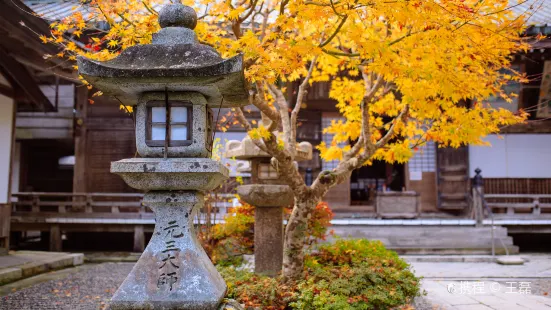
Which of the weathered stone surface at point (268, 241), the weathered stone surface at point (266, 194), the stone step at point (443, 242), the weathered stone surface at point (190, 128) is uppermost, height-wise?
the weathered stone surface at point (190, 128)

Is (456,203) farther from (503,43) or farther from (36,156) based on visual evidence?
(36,156)

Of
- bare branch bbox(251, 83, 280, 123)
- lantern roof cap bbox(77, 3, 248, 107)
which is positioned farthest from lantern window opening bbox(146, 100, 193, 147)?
bare branch bbox(251, 83, 280, 123)

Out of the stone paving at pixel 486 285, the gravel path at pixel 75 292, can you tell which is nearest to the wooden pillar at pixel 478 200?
the stone paving at pixel 486 285

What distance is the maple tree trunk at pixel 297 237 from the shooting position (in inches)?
269

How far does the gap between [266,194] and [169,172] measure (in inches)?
135

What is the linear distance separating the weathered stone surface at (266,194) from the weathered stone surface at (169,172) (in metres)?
3.09

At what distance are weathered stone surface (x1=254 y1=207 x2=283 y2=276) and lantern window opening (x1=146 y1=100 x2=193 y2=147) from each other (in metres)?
3.75

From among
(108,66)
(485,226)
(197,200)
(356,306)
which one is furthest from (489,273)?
(108,66)

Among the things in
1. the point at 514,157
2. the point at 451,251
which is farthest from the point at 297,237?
the point at 514,157

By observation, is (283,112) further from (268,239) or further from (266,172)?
(268,239)

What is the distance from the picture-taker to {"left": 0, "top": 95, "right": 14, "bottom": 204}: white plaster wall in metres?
11.9

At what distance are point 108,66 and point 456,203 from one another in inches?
571

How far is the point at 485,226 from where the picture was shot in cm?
1436

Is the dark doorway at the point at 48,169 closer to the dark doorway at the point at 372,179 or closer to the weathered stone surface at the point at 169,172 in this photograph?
the dark doorway at the point at 372,179
